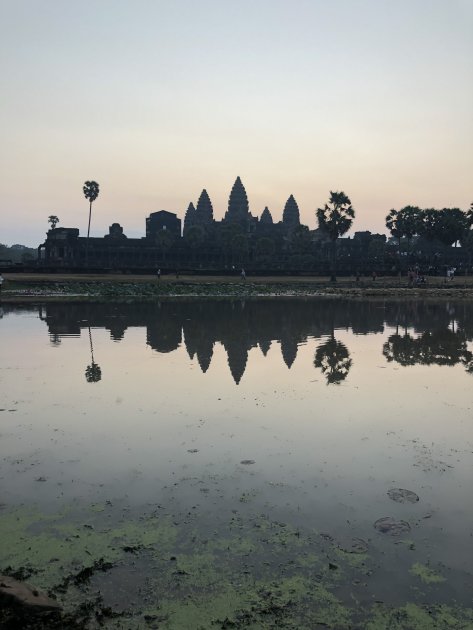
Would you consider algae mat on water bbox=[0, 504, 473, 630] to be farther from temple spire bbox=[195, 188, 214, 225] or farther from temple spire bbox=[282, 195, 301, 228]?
temple spire bbox=[282, 195, 301, 228]

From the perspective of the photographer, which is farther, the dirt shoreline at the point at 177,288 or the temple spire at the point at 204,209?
the temple spire at the point at 204,209

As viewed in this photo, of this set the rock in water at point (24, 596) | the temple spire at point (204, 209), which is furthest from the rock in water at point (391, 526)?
the temple spire at point (204, 209)

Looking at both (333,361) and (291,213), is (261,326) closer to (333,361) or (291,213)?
(333,361)

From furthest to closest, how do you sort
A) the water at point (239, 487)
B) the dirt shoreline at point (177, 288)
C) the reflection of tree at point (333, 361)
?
the dirt shoreline at point (177, 288) → the reflection of tree at point (333, 361) → the water at point (239, 487)

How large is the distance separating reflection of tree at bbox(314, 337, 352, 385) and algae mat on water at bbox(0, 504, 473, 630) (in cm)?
829

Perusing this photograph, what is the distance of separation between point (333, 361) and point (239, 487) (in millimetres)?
10218

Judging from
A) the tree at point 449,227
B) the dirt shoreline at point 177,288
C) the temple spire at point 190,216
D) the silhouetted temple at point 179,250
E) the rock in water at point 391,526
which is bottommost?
the rock in water at point 391,526

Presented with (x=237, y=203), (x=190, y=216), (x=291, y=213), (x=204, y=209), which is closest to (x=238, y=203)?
(x=237, y=203)

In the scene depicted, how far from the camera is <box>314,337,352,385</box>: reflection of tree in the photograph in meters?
14.7

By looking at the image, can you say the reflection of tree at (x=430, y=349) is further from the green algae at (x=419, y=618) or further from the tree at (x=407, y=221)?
the tree at (x=407, y=221)

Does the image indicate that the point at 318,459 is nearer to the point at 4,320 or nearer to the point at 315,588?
the point at 315,588

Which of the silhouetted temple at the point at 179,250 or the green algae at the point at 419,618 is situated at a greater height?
the silhouetted temple at the point at 179,250

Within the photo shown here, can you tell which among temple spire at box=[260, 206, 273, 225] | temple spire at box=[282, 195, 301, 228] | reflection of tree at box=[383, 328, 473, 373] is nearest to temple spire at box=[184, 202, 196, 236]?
temple spire at box=[260, 206, 273, 225]

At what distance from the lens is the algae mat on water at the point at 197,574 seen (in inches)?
183
